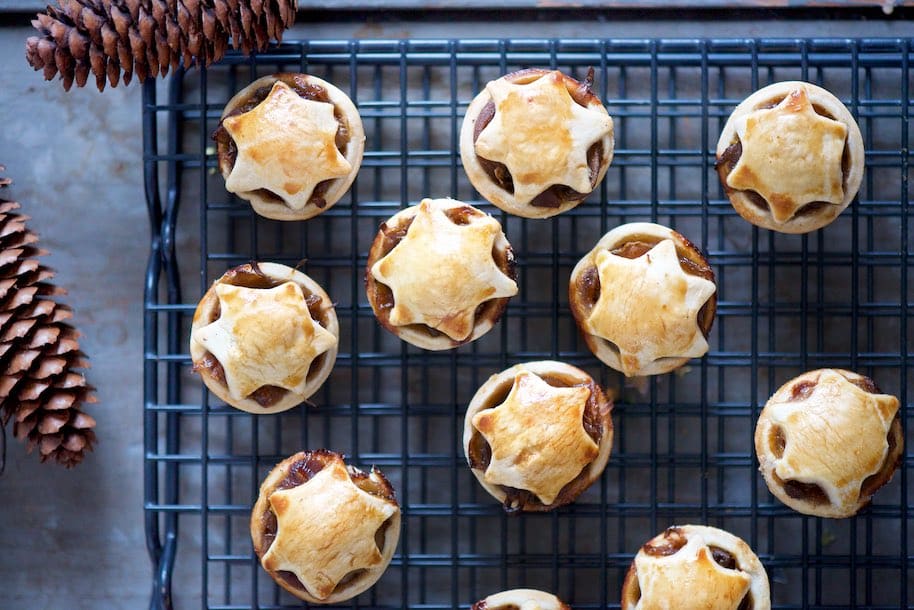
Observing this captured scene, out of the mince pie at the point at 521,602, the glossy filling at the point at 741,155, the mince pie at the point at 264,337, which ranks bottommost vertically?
the mince pie at the point at 521,602

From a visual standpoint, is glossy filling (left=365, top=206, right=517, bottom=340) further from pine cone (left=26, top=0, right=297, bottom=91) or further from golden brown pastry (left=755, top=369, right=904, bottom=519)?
golden brown pastry (left=755, top=369, right=904, bottom=519)

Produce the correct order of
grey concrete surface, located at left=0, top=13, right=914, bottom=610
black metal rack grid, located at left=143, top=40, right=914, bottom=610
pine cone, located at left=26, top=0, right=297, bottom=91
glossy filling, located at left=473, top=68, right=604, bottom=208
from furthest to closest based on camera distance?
grey concrete surface, located at left=0, top=13, right=914, bottom=610, black metal rack grid, located at left=143, top=40, right=914, bottom=610, glossy filling, located at left=473, top=68, right=604, bottom=208, pine cone, located at left=26, top=0, right=297, bottom=91

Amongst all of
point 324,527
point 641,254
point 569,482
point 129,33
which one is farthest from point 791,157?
point 129,33

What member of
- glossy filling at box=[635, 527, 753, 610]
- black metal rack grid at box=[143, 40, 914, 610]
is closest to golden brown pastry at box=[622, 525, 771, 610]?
glossy filling at box=[635, 527, 753, 610]

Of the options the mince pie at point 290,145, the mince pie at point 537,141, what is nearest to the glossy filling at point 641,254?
the mince pie at point 537,141

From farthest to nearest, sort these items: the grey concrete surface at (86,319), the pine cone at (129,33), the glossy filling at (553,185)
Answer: the grey concrete surface at (86,319), the glossy filling at (553,185), the pine cone at (129,33)

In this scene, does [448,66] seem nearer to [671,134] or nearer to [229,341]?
[671,134]

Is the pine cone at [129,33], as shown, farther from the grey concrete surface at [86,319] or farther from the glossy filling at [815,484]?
the glossy filling at [815,484]
